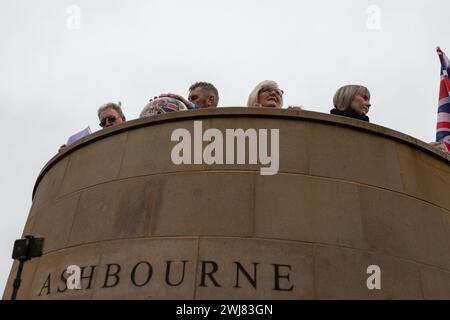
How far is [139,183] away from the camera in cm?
902

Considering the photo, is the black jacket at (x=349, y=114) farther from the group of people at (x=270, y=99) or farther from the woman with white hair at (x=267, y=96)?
the woman with white hair at (x=267, y=96)

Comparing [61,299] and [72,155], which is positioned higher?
[72,155]

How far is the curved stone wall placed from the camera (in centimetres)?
782

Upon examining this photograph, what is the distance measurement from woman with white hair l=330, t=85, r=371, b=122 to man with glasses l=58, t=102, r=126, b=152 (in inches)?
156

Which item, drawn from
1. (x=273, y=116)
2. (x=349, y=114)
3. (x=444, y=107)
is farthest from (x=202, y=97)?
(x=444, y=107)

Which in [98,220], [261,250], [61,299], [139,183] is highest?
[139,183]

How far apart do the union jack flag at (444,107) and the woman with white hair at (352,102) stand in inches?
219

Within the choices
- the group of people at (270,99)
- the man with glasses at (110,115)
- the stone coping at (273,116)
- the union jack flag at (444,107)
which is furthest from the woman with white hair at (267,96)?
the union jack flag at (444,107)

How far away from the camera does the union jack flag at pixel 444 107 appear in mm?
14961

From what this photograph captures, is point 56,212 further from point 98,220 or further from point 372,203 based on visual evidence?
point 372,203

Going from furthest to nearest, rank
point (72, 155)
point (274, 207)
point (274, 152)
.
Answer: point (72, 155) < point (274, 152) < point (274, 207)

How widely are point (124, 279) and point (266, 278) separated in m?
1.89

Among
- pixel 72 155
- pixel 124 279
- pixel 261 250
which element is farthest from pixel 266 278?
pixel 72 155

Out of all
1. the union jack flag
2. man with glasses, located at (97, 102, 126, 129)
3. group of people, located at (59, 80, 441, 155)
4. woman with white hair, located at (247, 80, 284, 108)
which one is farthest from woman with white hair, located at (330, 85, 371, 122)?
the union jack flag
